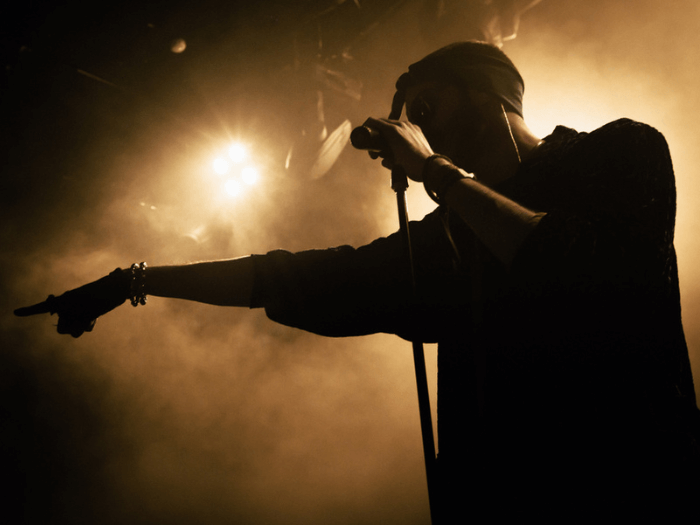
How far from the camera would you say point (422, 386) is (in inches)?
26.3

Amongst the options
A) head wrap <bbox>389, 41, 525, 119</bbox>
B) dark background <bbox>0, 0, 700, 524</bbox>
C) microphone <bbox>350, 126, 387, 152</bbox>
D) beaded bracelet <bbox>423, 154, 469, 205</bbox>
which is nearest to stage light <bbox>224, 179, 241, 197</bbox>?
dark background <bbox>0, 0, 700, 524</bbox>

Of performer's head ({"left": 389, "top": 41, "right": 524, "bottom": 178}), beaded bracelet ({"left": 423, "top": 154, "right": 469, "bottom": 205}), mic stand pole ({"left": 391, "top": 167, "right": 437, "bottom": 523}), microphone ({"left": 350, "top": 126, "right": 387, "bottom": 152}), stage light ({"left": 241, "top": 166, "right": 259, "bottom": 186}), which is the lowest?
mic stand pole ({"left": 391, "top": 167, "right": 437, "bottom": 523})

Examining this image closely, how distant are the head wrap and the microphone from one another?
1.12 ft

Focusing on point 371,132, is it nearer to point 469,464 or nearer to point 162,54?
point 469,464

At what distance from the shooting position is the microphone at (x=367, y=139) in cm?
84

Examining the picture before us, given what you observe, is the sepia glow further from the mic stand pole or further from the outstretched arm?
the mic stand pole

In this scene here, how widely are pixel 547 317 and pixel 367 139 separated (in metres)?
0.52

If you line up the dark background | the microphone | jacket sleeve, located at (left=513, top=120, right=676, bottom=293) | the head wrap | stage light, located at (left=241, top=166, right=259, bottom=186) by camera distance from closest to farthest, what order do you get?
jacket sleeve, located at (left=513, top=120, right=676, bottom=293) < the microphone < the head wrap < the dark background < stage light, located at (left=241, top=166, right=259, bottom=186)

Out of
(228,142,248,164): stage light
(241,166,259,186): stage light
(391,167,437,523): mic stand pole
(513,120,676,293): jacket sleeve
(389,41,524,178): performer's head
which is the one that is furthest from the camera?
(241,166,259,186): stage light

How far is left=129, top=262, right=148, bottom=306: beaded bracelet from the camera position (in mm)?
874

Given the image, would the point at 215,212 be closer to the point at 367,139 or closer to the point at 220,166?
the point at 220,166

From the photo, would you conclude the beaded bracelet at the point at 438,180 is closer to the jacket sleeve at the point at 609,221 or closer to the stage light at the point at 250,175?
the jacket sleeve at the point at 609,221

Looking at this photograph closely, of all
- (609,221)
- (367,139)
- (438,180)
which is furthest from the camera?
(367,139)

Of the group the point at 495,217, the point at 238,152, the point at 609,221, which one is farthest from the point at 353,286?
the point at 238,152
